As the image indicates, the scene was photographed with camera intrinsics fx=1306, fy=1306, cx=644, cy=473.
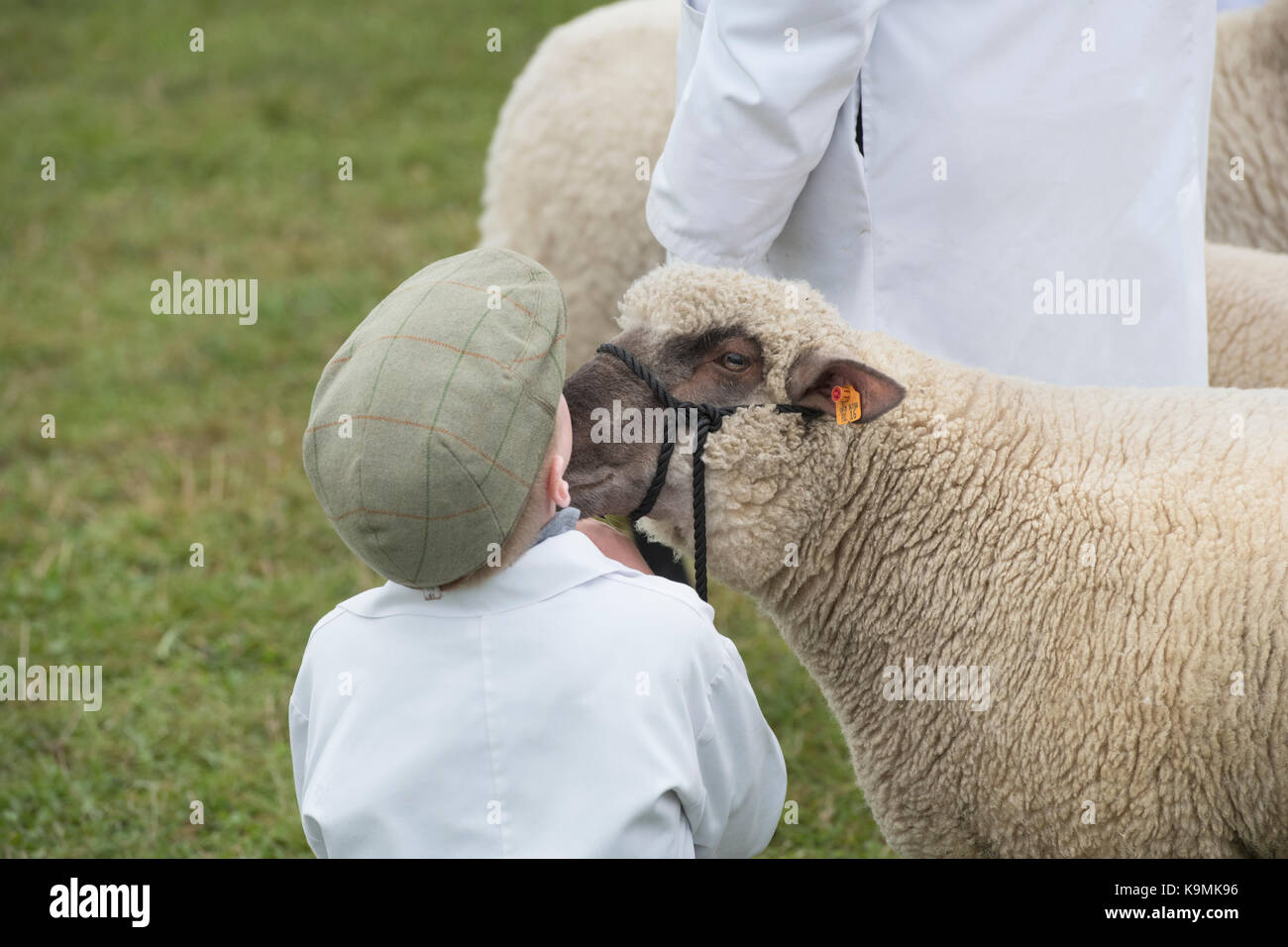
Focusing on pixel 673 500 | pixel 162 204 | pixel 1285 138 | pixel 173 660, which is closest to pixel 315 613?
pixel 173 660

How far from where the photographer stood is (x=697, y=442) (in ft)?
6.93

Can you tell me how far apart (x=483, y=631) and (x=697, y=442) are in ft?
1.95

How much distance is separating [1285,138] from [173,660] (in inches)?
144

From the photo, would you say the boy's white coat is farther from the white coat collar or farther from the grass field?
the grass field

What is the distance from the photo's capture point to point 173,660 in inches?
158

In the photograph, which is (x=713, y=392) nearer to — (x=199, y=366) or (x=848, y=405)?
(x=848, y=405)

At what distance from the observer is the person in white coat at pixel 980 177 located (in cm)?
229

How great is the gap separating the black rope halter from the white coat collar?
1.40ft

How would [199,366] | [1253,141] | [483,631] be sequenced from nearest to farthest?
[483,631] < [1253,141] < [199,366]

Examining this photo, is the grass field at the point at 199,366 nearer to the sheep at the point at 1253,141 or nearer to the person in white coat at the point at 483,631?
the person in white coat at the point at 483,631

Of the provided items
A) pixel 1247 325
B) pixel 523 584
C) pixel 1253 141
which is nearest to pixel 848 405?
pixel 523 584

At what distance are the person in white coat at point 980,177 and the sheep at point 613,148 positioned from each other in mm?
1425

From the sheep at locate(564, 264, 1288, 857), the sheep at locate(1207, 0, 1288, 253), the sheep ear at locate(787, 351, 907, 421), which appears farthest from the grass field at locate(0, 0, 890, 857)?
the sheep at locate(1207, 0, 1288, 253)

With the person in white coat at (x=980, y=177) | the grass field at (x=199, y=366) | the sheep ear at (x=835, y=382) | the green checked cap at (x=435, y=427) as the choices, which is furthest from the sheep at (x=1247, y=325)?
the green checked cap at (x=435, y=427)
